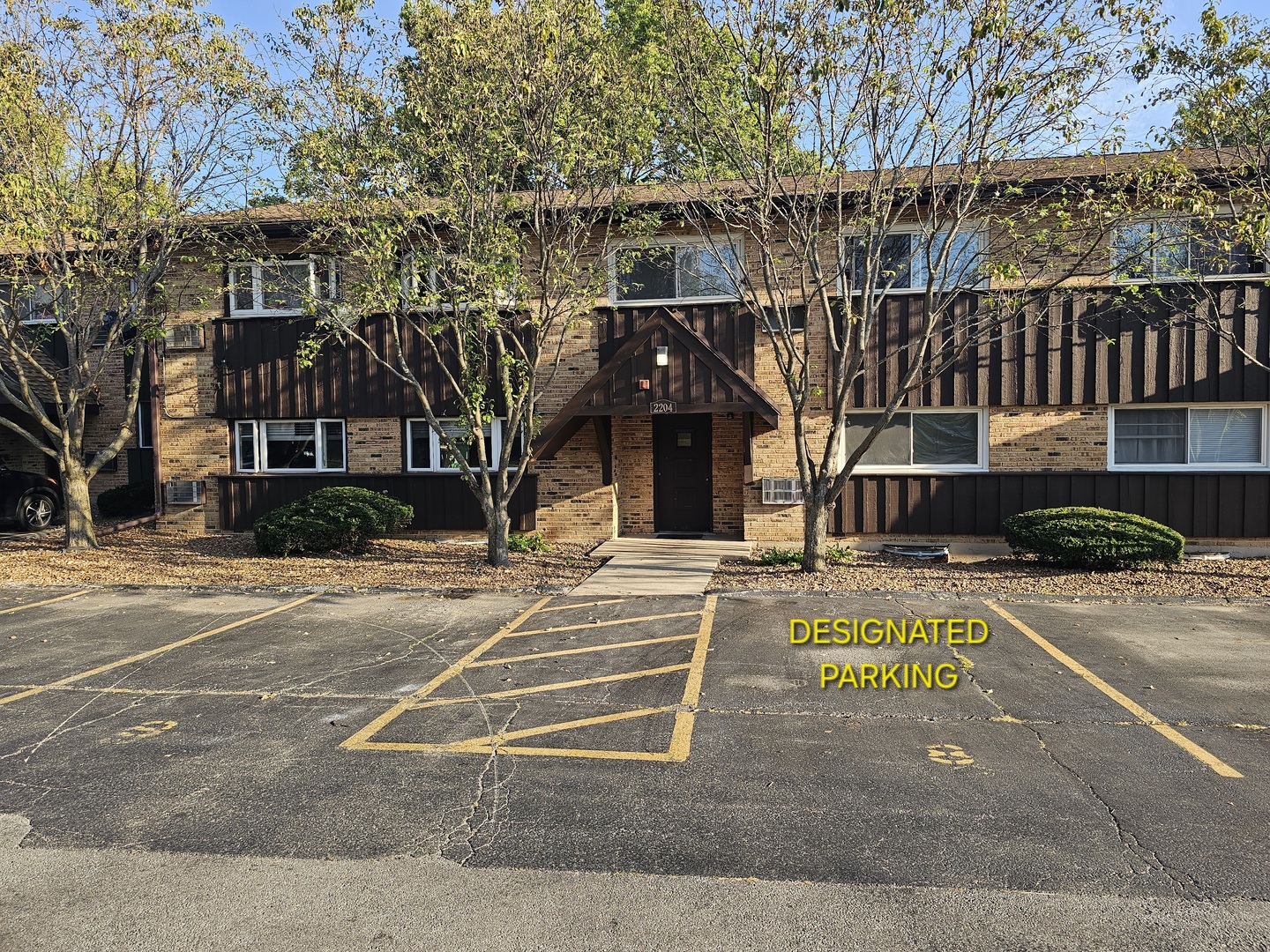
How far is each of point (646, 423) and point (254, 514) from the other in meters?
7.66

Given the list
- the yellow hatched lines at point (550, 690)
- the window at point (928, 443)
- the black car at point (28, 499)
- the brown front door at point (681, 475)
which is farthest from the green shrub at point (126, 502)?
the window at point (928, 443)

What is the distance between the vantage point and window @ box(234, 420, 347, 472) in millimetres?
15242

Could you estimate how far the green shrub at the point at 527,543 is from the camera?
1364 cm

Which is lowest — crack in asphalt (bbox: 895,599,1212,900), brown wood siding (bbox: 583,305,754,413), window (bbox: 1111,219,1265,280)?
crack in asphalt (bbox: 895,599,1212,900)

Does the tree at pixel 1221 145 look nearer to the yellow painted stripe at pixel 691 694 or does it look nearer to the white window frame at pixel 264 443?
the yellow painted stripe at pixel 691 694

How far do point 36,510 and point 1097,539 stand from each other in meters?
19.5

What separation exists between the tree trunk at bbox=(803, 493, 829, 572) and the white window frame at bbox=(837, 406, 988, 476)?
2.35m

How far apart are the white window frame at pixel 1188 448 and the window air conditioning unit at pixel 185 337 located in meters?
16.2

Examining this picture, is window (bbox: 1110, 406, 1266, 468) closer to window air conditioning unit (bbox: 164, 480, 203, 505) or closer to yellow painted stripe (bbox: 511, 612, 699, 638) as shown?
yellow painted stripe (bbox: 511, 612, 699, 638)

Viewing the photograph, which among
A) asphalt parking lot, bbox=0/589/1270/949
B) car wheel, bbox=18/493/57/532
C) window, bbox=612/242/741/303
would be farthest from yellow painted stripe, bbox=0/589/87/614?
window, bbox=612/242/741/303

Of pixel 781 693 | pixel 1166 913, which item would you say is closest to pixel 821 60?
pixel 781 693

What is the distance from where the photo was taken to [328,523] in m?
12.7

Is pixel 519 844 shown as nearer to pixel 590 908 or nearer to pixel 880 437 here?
pixel 590 908

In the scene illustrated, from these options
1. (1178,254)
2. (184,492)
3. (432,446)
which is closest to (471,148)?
(432,446)
